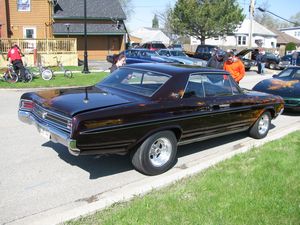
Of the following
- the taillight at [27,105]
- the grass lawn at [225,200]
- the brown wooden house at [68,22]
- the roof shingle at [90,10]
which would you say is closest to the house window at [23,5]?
the brown wooden house at [68,22]

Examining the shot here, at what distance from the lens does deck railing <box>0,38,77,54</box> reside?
84.7 ft

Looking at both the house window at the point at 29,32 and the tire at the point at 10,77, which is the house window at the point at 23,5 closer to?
the house window at the point at 29,32

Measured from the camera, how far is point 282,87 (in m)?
10.8

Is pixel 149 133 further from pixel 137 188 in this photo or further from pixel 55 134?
pixel 55 134

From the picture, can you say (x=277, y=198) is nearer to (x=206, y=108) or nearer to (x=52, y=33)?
(x=206, y=108)

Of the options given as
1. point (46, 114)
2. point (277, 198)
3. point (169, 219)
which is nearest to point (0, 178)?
point (46, 114)

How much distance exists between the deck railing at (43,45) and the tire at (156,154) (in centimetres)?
2241

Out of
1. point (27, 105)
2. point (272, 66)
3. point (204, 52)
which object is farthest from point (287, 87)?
point (272, 66)

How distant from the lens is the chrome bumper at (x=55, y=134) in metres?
4.56

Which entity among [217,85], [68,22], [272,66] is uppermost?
[68,22]

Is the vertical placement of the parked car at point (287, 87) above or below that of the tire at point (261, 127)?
above

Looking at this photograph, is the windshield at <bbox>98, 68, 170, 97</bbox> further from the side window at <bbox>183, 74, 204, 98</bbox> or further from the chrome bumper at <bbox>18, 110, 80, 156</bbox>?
the chrome bumper at <bbox>18, 110, 80, 156</bbox>

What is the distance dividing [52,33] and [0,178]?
31.0 metres

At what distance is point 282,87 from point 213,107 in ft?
17.6
